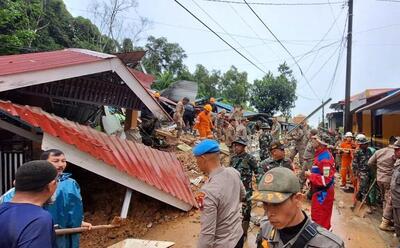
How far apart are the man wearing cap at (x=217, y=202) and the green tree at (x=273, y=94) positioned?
31740mm

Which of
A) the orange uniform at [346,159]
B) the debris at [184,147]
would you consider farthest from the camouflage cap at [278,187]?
the debris at [184,147]

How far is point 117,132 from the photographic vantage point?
1045 centimetres

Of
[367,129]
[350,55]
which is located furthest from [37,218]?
[367,129]

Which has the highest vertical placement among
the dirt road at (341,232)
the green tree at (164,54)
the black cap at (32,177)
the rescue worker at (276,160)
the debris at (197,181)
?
the green tree at (164,54)

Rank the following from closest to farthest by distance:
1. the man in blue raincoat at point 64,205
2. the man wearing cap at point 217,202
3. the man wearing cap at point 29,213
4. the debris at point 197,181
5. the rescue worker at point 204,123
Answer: the man wearing cap at point 29,213
the man wearing cap at point 217,202
the man in blue raincoat at point 64,205
the debris at point 197,181
the rescue worker at point 204,123

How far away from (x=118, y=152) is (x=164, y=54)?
3210 cm

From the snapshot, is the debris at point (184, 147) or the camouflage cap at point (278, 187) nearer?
the camouflage cap at point (278, 187)

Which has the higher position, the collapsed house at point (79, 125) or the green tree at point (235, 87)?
the green tree at point (235, 87)

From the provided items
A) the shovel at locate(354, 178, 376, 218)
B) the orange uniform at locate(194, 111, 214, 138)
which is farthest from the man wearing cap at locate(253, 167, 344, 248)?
the orange uniform at locate(194, 111, 214, 138)

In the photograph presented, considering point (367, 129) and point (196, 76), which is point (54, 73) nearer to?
point (367, 129)

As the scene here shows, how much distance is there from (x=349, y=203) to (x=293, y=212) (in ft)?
27.8

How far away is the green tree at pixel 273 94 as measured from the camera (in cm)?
3419

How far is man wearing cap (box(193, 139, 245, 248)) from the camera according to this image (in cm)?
299

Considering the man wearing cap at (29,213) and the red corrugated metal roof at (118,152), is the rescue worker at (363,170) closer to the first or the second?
the red corrugated metal roof at (118,152)
